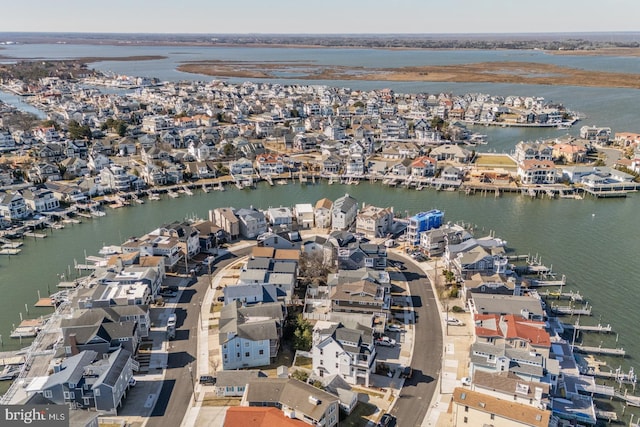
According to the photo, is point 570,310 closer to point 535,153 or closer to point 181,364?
point 181,364

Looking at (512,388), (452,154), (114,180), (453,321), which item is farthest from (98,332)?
(452,154)

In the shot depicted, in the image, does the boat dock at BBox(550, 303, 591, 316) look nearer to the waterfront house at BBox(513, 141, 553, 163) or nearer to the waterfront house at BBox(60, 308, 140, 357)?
the waterfront house at BBox(60, 308, 140, 357)

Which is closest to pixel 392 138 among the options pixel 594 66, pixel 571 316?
pixel 571 316

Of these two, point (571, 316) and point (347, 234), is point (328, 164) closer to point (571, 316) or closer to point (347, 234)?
point (347, 234)

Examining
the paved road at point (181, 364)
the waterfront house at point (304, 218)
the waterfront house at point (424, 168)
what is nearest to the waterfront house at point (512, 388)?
the paved road at point (181, 364)

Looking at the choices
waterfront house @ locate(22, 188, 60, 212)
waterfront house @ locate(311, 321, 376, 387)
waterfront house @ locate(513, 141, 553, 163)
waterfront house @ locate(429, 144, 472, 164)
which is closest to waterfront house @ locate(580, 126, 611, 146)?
waterfront house @ locate(513, 141, 553, 163)

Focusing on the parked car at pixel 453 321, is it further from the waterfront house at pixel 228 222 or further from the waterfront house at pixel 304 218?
the waterfront house at pixel 228 222
